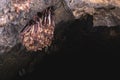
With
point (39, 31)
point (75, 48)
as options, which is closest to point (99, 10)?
point (39, 31)

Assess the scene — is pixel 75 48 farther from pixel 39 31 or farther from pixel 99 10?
pixel 39 31

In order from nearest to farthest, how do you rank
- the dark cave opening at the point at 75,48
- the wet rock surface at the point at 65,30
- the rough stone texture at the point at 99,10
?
the wet rock surface at the point at 65,30
the rough stone texture at the point at 99,10
the dark cave opening at the point at 75,48

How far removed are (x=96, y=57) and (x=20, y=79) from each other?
4.95 ft

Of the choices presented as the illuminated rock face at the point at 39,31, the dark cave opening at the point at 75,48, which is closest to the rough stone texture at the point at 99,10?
the dark cave opening at the point at 75,48

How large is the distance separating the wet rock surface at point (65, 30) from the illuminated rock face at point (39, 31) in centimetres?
9

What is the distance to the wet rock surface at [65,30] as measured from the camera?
263cm

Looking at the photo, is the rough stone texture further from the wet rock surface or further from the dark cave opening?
the dark cave opening

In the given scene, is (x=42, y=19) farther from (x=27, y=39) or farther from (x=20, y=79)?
(x=20, y=79)

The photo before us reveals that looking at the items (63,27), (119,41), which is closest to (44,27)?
(63,27)

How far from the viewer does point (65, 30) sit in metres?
3.56

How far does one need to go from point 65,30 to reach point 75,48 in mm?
560

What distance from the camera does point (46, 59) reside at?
387 cm

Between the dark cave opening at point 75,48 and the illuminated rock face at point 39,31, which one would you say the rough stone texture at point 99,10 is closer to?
the dark cave opening at point 75,48

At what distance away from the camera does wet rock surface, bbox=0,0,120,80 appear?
2631 mm
